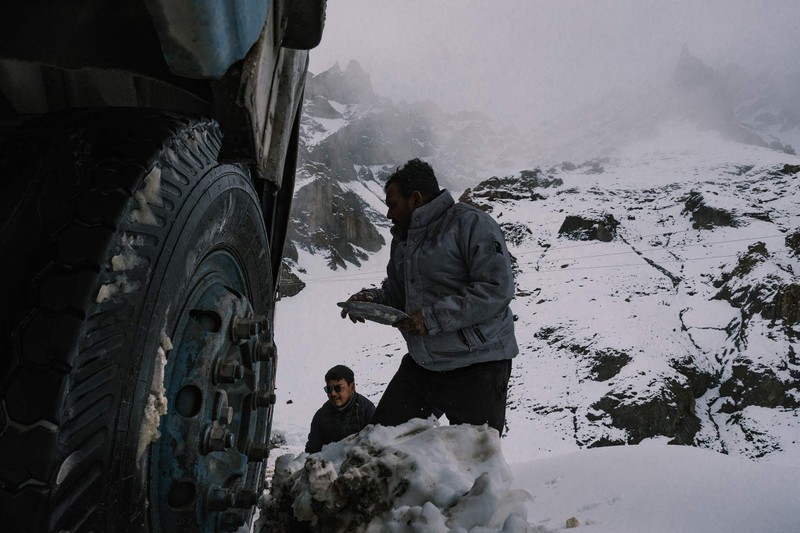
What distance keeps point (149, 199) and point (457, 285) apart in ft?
4.87

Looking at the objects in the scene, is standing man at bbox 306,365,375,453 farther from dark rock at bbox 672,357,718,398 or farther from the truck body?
dark rock at bbox 672,357,718,398

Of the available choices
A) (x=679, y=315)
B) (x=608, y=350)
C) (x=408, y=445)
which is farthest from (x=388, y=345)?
(x=408, y=445)

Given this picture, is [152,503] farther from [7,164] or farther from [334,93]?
[334,93]

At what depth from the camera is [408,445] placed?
4.13ft

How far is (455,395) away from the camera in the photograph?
2.16 meters

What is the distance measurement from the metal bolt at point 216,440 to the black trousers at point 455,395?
1212 millimetres

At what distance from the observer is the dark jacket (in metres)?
3.62

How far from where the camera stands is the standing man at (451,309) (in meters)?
2.02

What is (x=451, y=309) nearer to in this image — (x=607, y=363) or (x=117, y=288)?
(x=117, y=288)

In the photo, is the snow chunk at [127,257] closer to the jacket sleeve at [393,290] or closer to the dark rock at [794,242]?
the jacket sleeve at [393,290]

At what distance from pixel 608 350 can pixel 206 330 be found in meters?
23.3

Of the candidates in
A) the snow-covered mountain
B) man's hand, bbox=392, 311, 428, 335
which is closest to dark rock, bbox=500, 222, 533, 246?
the snow-covered mountain

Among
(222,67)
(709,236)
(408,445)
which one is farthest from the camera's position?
(709,236)

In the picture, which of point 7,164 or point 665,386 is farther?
point 665,386
